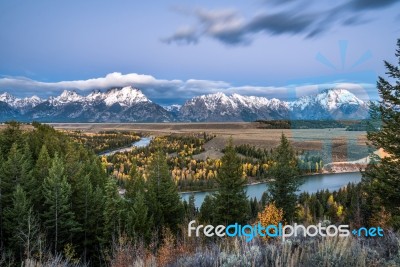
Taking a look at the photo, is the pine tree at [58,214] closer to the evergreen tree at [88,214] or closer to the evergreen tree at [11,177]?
the evergreen tree at [88,214]

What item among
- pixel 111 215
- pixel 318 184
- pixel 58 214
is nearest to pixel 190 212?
pixel 111 215

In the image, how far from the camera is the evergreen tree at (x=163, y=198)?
4568 centimetres

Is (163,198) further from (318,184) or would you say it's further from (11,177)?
(318,184)

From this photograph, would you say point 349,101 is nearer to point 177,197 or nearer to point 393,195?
point 393,195

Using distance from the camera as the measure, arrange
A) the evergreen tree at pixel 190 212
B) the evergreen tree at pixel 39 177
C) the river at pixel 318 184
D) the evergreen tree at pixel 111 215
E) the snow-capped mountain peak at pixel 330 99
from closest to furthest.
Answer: the evergreen tree at pixel 111 215, the snow-capped mountain peak at pixel 330 99, the evergreen tree at pixel 39 177, the evergreen tree at pixel 190 212, the river at pixel 318 184

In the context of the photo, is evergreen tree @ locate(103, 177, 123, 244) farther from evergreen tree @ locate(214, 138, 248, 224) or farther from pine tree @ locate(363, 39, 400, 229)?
pine tree @ locate(363, 39, 400, 229)

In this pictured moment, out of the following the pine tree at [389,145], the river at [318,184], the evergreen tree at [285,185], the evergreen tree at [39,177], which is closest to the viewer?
the pine tree at [389,145]

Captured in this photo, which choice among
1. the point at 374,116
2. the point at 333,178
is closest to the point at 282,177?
the point at 374,116

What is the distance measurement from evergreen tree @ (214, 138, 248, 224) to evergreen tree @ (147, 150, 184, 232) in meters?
11.1

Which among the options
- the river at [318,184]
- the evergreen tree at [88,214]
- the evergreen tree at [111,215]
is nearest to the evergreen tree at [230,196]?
the evergreen tree at [111,215]

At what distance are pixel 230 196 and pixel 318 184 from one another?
94.8 m

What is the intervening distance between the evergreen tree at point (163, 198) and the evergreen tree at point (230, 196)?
11088 millimetres

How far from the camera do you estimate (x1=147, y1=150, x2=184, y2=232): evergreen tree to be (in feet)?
150

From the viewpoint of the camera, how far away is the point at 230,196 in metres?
37.1
